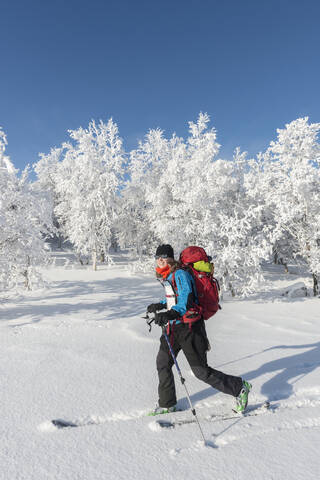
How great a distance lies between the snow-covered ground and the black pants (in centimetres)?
30

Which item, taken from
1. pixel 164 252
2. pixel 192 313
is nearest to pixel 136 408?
pixel 192 313

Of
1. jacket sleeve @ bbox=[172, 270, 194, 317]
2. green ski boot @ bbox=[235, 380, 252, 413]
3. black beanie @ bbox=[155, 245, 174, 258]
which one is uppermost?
black beanie @ bbox=[155, 245, 174, 258]

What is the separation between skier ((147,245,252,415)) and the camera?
305 cm

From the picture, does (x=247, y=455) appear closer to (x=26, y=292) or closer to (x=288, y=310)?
(x=288, y=310)

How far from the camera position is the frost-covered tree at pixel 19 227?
8.03 m

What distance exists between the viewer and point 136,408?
3178 mm

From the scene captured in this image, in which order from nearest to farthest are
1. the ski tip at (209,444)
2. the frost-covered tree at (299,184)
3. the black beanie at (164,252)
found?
the ski tip at (209,444)
the black beanie at (164,252)
the frost-covered tree at (299,184)

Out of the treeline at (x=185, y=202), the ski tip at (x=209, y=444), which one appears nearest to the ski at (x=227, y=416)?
the ski tip at (x=209, y=444)

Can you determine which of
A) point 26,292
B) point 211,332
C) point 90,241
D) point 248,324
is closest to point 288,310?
point 248,324

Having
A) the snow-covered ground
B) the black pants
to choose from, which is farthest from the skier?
the snow-covered ground

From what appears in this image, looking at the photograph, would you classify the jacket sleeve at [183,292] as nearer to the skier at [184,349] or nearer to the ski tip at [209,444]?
the skier at [184,349]

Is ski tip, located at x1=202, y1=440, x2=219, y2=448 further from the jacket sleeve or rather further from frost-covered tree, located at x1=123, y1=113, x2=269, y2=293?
frost-covered tree, located at x1=123, y1=113, x2=269, y2=293

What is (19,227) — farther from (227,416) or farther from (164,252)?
(227,416)

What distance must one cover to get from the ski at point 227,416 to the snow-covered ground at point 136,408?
52 mm
